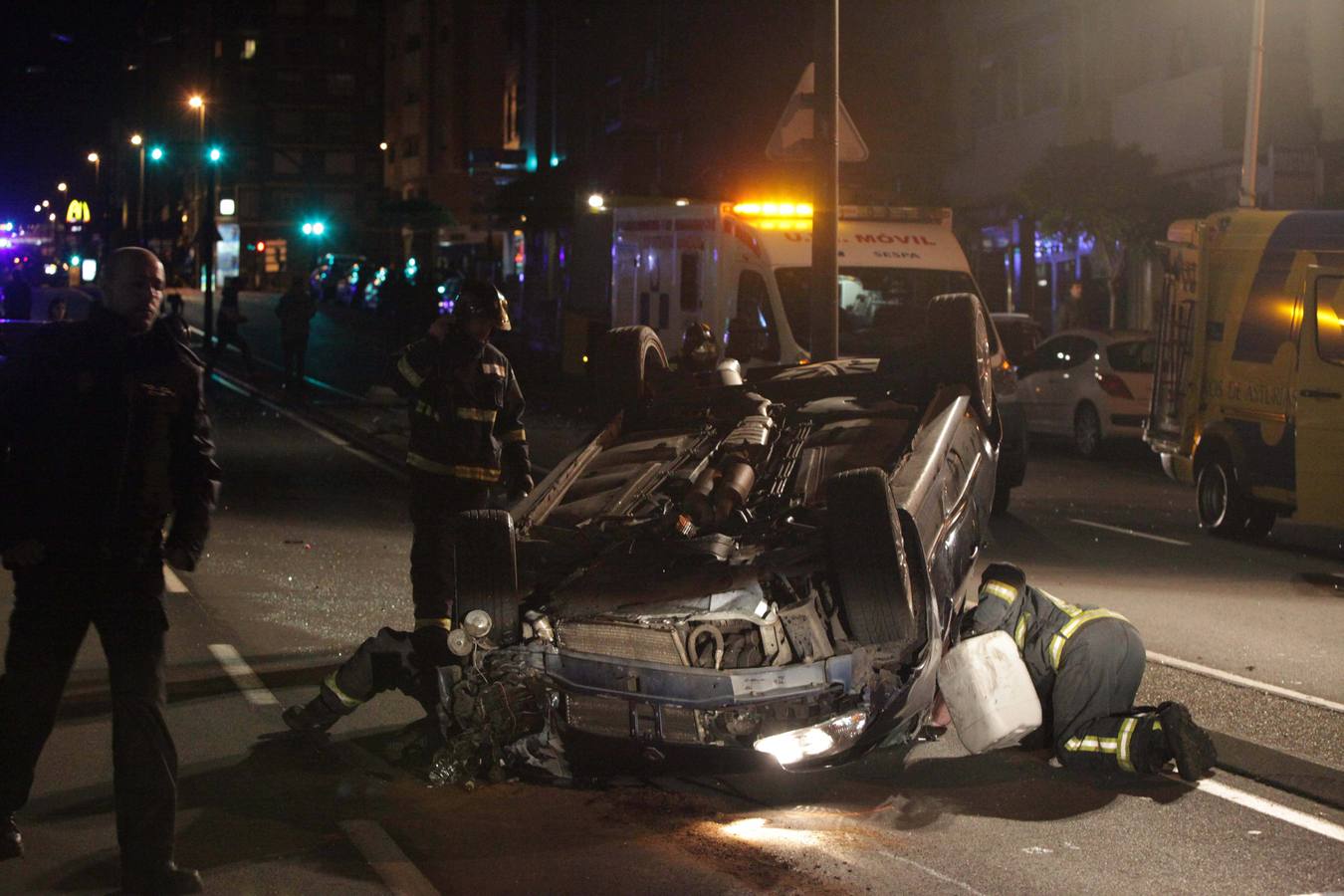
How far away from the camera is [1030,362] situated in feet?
71.9

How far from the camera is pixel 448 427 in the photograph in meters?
7.79

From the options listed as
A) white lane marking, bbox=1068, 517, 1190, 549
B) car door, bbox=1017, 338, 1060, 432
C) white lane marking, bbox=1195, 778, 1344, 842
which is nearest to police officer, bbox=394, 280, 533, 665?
white lane marking, bbox=1195, 778, 1344, 842

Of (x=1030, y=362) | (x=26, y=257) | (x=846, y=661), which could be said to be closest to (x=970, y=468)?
(x=846, y=661)

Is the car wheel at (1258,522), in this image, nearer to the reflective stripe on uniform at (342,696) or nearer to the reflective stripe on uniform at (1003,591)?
the reflective stripe on uniform at (1003,591)

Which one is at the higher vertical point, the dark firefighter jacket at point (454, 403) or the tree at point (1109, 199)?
the tree at point (1109, 199)

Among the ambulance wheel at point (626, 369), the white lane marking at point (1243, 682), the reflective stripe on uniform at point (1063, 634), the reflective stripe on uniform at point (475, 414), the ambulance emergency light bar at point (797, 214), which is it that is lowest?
the white lane marking at point (1243, 682)

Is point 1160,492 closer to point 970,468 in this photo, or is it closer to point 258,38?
point 970,468

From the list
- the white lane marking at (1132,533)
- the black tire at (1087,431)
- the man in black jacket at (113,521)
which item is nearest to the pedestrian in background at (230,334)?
the black tire at (1087,431)

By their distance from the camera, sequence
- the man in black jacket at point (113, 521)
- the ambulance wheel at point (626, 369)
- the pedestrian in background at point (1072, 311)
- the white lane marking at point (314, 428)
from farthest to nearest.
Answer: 1. the pedestrian in background at point (1072, 311)
2. the white lane marking at point (314, 428)
3. the ambulance wheel at point (626, 369)
4. the man in black jacket at point (113, 521)

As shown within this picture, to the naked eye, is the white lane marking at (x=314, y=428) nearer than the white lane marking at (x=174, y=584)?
No

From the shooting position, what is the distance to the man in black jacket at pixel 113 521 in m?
5.00

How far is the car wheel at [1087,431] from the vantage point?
2069 centimetres

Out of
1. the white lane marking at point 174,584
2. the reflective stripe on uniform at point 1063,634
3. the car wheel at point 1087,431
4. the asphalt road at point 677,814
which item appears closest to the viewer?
the asphalt road at point 677,814

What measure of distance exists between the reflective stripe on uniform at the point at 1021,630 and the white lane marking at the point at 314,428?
38.2 feet
